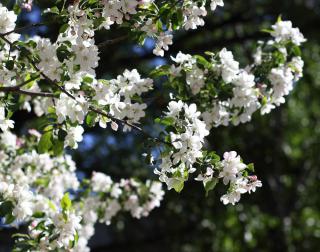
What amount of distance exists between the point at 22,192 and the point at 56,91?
65cm

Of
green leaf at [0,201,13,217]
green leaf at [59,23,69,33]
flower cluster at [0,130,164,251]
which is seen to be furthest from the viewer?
flower cluster at [0,130,164,251]

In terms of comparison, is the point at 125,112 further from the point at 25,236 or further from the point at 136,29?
the point at 25,236

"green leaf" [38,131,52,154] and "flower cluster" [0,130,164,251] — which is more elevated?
"green leaf" [38,131,52,154]

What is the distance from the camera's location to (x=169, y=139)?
2.65 meters

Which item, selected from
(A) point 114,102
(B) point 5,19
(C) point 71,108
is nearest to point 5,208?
(C) point 71,108

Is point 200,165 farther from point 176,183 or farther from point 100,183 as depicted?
point 100,183

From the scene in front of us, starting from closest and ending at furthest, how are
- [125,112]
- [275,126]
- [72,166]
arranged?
[125,112], [72,166], [275,126]

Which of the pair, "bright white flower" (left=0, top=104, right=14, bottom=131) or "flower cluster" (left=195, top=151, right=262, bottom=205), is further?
"bright white flower" (left=0, top=104, right=14, bottom=131)

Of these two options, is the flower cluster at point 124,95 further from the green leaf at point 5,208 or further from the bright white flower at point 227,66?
the green leaf at point 5,208

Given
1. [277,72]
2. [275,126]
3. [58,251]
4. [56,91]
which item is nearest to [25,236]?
[58,251]

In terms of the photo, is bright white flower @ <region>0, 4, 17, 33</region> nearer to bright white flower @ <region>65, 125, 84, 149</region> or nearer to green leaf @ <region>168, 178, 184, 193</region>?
bright white flower @ <region>65, 125, 84, 149</region>

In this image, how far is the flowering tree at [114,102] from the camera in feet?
8.70

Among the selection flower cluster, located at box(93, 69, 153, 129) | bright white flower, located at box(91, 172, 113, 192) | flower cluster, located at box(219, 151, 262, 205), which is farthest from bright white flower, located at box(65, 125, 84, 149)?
bright white flower, located at box(91, 172, 113, 192)

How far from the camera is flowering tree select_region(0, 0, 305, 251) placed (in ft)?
8.70
